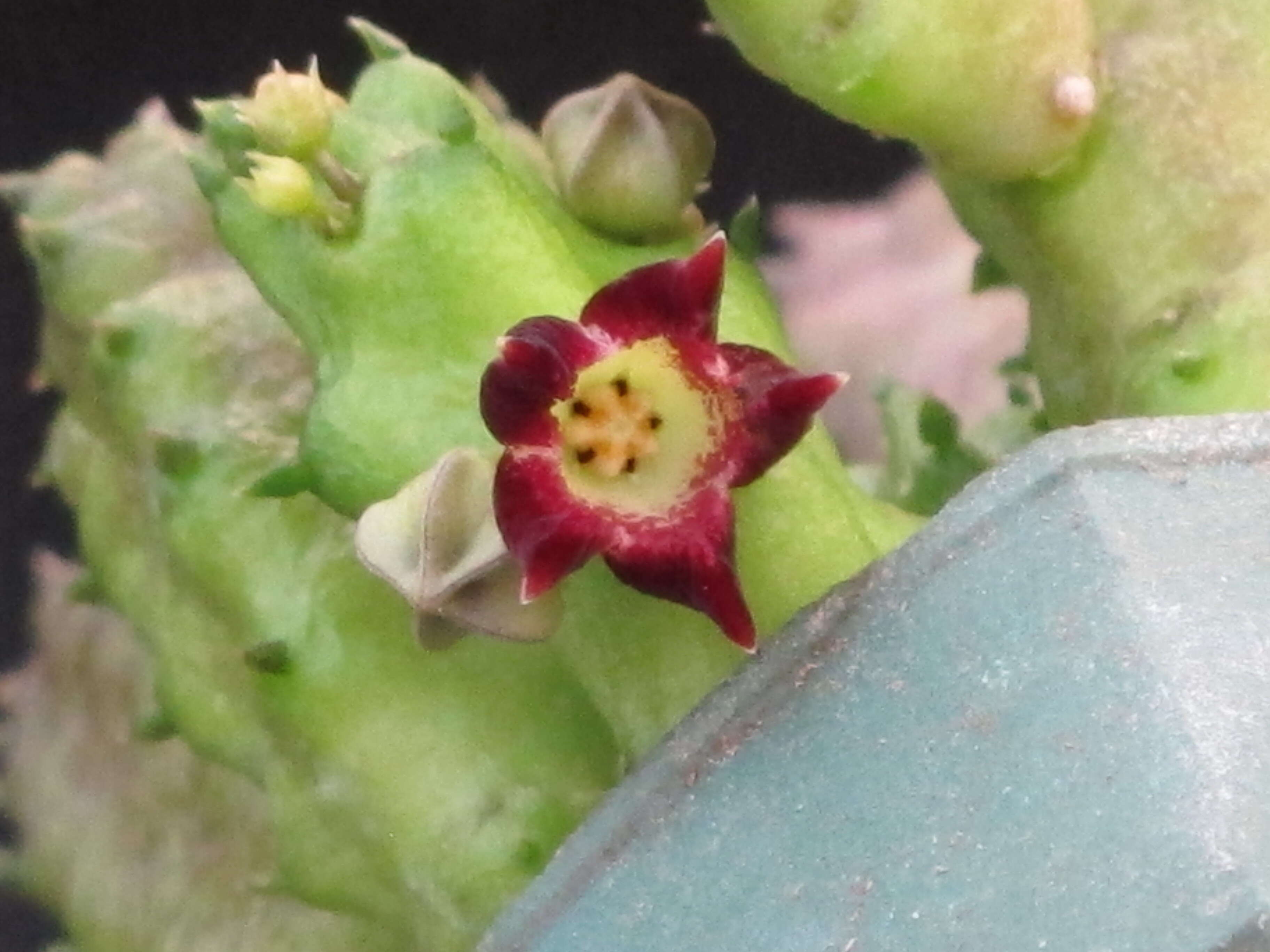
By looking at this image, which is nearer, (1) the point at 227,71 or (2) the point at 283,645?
(2) the point at 283,645

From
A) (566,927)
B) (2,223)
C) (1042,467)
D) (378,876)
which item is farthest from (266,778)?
(2,223)

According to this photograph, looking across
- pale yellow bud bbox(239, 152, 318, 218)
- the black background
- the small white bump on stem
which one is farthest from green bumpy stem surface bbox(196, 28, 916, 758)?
the black background

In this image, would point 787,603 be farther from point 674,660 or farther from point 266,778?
point 266,778

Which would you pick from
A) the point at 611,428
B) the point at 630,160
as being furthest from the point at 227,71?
the point at 611,428

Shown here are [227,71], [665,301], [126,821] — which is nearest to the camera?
[665,301]

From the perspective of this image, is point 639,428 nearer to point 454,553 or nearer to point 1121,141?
point 454,553

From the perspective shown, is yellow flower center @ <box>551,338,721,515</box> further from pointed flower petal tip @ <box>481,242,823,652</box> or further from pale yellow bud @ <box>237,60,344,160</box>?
pale yellow bud @ <box>237,60,344,160</box>

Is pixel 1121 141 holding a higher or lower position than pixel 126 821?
higher
